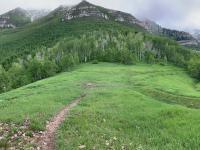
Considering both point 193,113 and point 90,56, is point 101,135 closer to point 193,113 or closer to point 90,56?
point 193,113

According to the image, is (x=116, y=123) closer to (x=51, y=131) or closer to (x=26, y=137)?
(x=51, y=131)

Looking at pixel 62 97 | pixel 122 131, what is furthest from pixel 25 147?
pixel 62 97

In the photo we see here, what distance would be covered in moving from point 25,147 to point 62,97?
29417 millimetres

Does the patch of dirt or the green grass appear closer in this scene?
the patch of dirt

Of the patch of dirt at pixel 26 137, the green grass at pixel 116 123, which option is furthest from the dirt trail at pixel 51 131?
the green grass at pixel 116 123

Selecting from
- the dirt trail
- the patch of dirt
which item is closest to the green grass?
the dirt trail

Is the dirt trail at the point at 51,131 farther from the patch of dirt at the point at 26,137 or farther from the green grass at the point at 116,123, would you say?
the green grass at the point at 116,123

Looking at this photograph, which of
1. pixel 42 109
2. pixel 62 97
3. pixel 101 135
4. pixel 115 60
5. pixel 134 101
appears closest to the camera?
pixel 101 135

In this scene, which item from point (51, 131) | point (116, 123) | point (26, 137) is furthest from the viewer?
point (116, 123)

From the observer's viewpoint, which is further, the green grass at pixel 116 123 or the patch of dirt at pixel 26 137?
the green grass at pixel 116 123

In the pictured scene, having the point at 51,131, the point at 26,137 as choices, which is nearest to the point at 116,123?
the point at 51,131

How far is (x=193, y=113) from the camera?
133 ft

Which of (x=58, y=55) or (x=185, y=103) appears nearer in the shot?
(x=185, y=103)

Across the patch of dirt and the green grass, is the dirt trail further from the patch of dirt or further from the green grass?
the green grass
